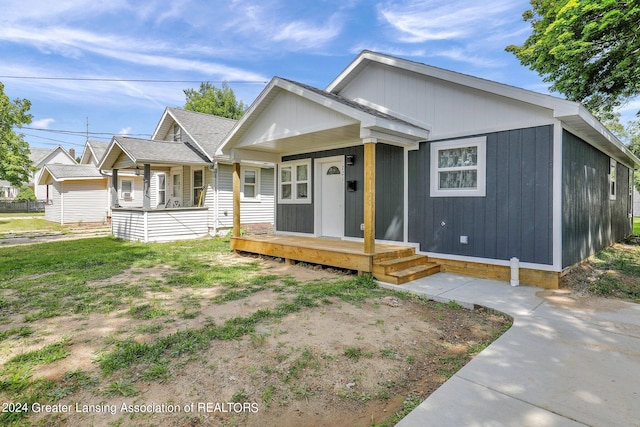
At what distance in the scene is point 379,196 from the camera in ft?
25.0

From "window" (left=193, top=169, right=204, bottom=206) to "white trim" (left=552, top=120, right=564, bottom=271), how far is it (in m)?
11.4

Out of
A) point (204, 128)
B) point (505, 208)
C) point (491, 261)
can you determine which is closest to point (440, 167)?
point (505, 208)

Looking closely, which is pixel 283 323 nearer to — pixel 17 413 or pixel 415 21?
pixel 17 413

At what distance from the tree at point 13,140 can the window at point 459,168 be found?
932 inches

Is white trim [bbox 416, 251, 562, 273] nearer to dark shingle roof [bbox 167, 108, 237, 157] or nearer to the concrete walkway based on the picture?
the concrete walkway

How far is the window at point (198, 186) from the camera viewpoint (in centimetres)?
1328

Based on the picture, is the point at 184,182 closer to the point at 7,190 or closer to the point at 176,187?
the point at 176,187

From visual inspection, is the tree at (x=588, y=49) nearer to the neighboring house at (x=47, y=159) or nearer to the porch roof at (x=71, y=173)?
the porch roof at (x=71, y=173)

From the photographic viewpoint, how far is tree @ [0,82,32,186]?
62.8 feet

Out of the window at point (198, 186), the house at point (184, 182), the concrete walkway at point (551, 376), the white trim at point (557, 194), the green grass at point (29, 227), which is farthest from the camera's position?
the green grass at point (29, 227)

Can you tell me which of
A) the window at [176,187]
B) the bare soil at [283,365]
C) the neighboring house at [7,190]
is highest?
the neighboring house at [7,190]

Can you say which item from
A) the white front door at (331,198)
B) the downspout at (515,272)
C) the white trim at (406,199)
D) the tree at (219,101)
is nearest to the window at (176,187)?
the white front door at (331,198)

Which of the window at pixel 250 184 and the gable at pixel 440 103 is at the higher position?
the gable at pixel 440 103

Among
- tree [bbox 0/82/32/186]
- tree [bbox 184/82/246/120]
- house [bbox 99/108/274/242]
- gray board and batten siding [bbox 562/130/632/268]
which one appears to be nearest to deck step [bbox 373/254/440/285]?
gray board and batten siding [bbox 562/130/632/268]
